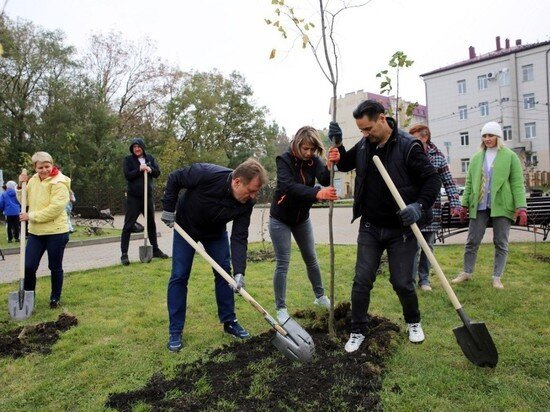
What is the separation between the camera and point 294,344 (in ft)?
Answer: 10.4

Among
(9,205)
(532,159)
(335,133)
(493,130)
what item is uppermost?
(532,159)

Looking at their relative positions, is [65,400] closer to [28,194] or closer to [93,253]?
[28,194]

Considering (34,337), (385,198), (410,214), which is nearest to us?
(410,214)

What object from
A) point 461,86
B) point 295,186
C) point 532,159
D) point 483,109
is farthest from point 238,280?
point 461,86

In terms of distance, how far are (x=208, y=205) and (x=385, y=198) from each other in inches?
56.4

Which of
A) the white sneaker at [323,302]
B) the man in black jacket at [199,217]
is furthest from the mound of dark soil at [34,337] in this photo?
the white sneaker at [323,302]

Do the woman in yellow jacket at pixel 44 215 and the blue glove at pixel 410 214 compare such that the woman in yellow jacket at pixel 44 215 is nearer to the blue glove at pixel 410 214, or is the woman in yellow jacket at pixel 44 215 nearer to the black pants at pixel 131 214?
the black pants at pixel 131 214

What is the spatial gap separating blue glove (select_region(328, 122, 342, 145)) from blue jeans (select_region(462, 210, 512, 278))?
108 inches

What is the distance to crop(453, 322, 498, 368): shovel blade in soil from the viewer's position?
2.98 metres

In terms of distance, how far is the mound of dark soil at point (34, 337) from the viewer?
145 inches

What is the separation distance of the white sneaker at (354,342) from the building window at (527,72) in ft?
144

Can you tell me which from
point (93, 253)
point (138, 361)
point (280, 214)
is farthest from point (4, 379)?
point (93, 253)

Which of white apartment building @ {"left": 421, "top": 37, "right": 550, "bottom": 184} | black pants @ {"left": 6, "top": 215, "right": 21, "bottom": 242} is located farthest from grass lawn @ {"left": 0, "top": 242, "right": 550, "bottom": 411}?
white apartment building @ {"left": 421, "top": 37, "right": 550, "bottom": 184}

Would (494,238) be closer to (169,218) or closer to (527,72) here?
(169,218)
